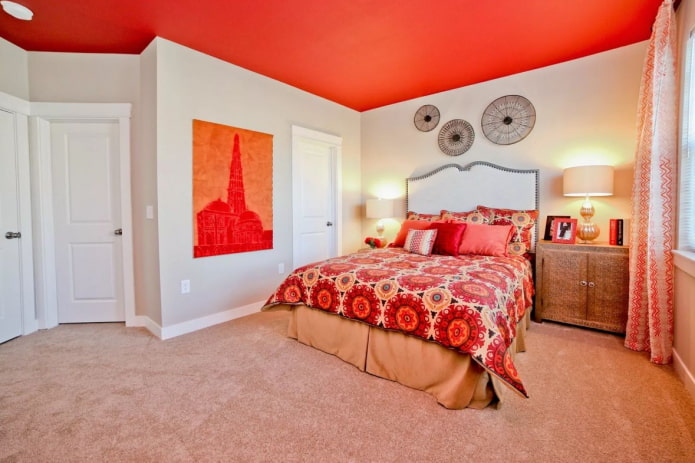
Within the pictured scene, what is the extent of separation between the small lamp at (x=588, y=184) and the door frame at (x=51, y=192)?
13.2 ft

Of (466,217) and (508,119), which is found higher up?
(508,119)

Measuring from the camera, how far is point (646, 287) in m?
2.38

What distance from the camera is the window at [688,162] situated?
2.07 meters

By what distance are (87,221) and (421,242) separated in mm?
3146

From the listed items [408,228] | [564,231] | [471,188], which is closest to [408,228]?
Answer: [408,228]

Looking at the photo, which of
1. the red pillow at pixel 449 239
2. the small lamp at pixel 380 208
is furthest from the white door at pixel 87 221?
the red pillow at pixel 449 239

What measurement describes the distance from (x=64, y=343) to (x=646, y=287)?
4.46 meters

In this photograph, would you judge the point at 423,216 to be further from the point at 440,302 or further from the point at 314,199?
the point at 440,302

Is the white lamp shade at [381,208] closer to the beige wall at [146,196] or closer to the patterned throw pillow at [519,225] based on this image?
the patterned throw pillow at [519,225]

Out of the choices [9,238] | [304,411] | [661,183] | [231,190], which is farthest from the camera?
[231,190]

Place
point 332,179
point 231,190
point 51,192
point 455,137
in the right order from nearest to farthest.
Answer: point 51,192 < point 231,190 < point 455,137 < point 332,179

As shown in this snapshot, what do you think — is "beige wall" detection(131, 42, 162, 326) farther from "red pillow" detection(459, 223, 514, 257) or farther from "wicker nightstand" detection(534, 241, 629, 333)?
"wicker nightstand" detection(534, 241, 629, 333)

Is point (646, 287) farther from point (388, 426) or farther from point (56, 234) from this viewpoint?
point (56, 234)

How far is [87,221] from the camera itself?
10.3 feet
